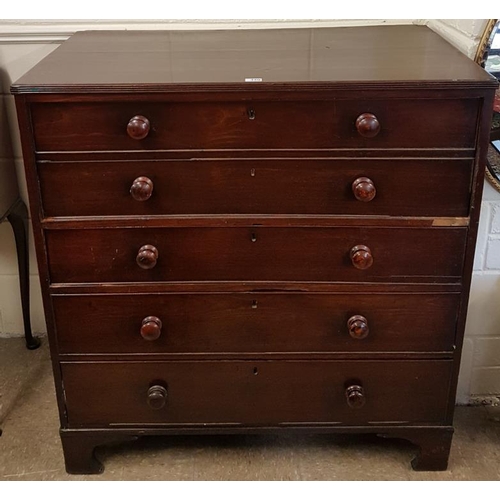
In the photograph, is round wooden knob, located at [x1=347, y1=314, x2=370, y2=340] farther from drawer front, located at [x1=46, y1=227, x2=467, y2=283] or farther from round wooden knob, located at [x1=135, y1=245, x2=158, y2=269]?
round wooden knob, located at [x1=135, y1=245, x2=158, y2=269]

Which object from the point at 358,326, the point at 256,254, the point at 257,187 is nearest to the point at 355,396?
the point at 358,326

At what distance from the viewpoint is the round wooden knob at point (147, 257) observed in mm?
→ 1419

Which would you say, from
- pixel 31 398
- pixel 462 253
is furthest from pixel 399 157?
pixel 31 398

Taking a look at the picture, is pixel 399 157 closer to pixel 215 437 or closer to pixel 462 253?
pixel 462 253

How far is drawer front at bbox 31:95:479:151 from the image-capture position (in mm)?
1311

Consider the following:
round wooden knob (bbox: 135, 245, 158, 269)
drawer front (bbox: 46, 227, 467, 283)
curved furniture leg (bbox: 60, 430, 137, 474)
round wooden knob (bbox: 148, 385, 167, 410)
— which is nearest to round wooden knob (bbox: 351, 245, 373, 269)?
drawer front (bbox: 46, 227, 467, 283)

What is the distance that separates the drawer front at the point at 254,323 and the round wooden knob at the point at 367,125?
366 millimetres

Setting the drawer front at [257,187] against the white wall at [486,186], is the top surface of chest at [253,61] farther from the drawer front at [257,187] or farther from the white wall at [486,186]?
the drawer front at [257,187]

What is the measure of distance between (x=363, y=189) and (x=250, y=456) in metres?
0.78

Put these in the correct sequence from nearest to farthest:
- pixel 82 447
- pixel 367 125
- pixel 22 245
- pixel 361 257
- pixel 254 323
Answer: pixel 367 125, pixel 361 257, pixel 254 323, pixel 82 447, pixel 22 245

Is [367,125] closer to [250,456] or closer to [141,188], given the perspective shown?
[141,188]

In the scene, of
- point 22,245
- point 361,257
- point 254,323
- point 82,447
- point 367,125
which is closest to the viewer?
point 367,125

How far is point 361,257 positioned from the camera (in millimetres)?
1414

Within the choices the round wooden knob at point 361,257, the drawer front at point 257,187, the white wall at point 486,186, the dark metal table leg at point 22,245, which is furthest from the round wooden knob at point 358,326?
the dark metal table leg at point 22,245
